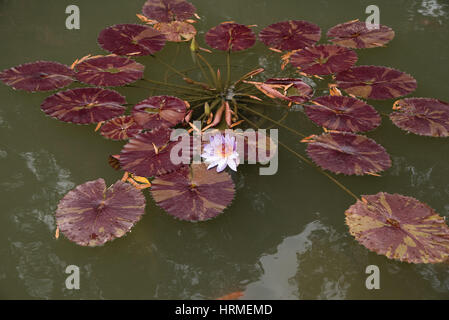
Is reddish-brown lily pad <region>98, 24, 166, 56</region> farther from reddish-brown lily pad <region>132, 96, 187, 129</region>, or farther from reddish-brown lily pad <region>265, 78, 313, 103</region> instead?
reddish-brown lily pad <region>265, 78, 313, 103</region>

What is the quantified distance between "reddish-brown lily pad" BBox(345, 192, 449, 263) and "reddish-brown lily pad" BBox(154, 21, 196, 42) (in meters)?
1.70

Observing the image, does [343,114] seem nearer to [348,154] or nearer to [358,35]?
[348,154]

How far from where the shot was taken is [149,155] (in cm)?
179

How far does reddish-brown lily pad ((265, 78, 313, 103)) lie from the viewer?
2219 mm

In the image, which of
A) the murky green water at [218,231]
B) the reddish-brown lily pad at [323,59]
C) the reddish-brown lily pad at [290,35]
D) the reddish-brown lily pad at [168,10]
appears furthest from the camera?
the reddish-brown lily pad at [168,10]

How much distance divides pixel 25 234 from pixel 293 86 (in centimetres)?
155

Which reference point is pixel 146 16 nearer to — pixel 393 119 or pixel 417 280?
pixel 393 119

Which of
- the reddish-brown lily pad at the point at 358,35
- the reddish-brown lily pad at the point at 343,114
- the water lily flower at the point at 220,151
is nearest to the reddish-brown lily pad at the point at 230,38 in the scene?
the reddish-brown lily pad at the point at 358,35

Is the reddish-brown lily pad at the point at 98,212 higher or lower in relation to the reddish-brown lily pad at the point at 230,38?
lower

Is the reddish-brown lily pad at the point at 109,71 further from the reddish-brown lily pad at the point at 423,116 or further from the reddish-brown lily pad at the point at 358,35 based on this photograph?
the reddish-brown lily pad at the point at 423,116

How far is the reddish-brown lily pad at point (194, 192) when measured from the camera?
160cm

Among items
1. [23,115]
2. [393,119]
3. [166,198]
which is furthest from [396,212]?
[23,115]

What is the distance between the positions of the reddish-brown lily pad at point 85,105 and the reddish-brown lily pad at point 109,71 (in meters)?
0.10

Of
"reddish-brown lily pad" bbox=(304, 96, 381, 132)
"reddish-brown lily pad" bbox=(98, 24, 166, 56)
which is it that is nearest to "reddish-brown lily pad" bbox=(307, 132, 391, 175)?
"reddish-brown lily pad" bbox=(304, 96, 381, 132)
